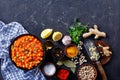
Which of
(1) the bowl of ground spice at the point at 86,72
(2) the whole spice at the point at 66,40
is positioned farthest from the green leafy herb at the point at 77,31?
(1) the bowl of ground spice at the point at 86,72

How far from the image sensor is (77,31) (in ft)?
8.05

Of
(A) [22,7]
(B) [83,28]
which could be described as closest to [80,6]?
(B) [83,28]

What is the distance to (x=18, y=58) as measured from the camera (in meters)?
2.43

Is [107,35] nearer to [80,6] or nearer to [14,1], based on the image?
[80,6]

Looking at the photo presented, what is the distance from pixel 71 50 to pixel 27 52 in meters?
0.22

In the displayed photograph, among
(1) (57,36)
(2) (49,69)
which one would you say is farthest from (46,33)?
(2) (49,69)

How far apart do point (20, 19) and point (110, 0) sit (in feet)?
1.55

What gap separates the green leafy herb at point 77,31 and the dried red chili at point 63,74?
16 centimetres

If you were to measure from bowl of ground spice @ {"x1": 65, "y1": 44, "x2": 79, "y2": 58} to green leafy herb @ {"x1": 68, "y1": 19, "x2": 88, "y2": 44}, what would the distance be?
3 centimetres

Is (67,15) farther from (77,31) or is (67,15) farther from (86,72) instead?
(86,72)

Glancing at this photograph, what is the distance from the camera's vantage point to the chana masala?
242 centimetres

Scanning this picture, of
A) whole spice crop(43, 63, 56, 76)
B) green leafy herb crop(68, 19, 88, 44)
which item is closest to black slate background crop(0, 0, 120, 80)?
green leafy herb crop(68, 19, 88, 44)

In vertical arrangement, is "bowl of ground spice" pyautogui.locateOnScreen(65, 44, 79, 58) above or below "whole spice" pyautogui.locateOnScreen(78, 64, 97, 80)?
above

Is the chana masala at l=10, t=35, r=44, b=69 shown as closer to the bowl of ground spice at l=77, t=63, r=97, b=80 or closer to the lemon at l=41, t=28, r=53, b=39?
the lemon at l=41, t=28, r=53, b=39
